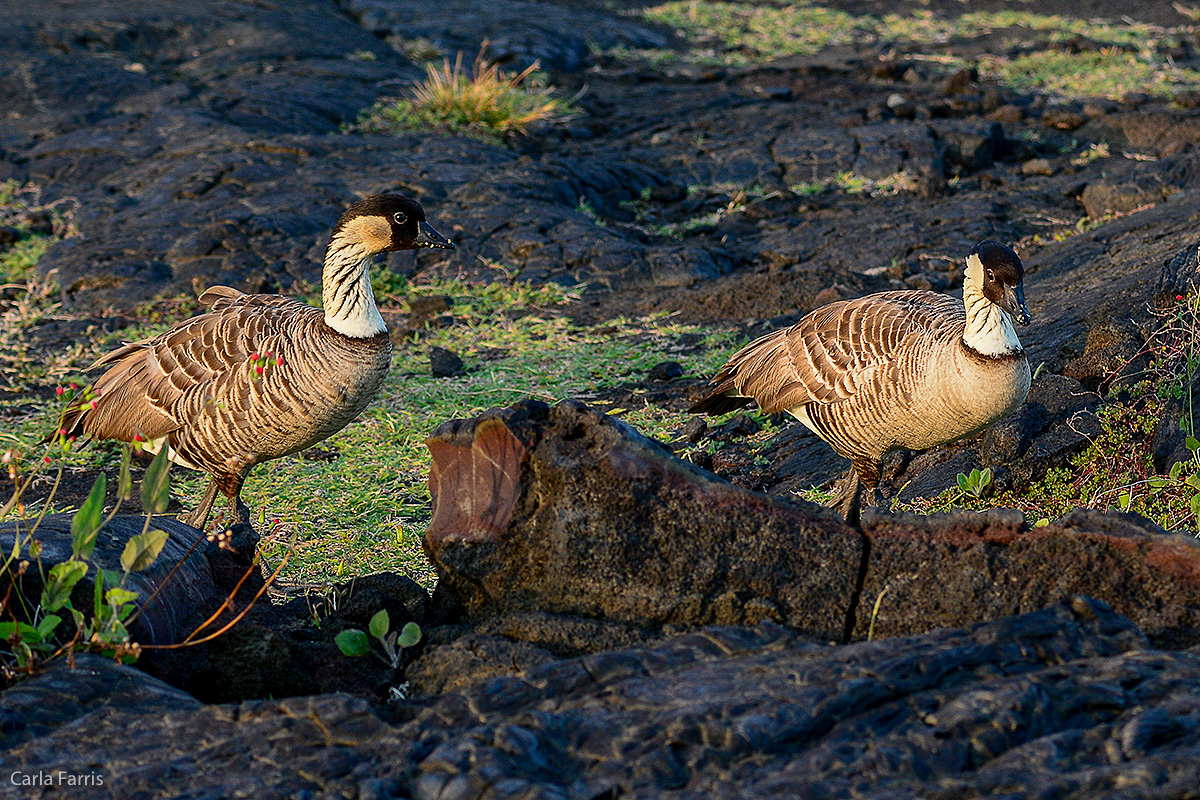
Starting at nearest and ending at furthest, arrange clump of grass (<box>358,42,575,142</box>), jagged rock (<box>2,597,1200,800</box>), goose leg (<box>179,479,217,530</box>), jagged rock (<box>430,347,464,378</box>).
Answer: jagged rock (<box>2,597,1200,800</box>), goose leg (<box>179,479,217,530</box>), jagged rock (<box>430,347,464,378</box>), clump of grass (<box>358,42,575,142</box>)

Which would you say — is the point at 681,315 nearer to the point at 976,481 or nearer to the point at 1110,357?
the point at 1110,357

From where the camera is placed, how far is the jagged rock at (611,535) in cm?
341

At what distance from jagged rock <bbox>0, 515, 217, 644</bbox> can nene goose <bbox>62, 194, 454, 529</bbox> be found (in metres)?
1.56

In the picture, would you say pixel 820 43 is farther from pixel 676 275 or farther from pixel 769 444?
pixel 769 444

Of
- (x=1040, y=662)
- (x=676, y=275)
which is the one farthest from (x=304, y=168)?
(x=1040, y=662)

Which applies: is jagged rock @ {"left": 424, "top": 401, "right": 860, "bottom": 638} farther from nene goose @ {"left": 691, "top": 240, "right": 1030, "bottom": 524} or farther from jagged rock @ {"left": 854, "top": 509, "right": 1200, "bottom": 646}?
nene goose @ {"left": 691, "top": 240, "right": 1030, "bottom": 524}

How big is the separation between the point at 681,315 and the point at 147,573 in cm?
652

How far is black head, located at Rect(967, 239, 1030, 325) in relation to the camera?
504 centimetres

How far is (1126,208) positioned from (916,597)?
30.2ft

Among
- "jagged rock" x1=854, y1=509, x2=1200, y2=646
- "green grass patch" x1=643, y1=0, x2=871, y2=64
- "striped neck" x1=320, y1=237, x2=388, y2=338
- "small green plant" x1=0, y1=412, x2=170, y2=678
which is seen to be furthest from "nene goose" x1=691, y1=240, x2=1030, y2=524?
"green grass patch" x1=643, y1=0, x2=871, y2=64

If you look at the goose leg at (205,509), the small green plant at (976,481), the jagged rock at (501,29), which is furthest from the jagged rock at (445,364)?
the jagged rock at (501,29)

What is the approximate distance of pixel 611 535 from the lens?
348cm

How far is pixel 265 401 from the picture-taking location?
5586 mm

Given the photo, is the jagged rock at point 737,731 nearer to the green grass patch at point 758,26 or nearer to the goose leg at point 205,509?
the goose leg at point 205,509
